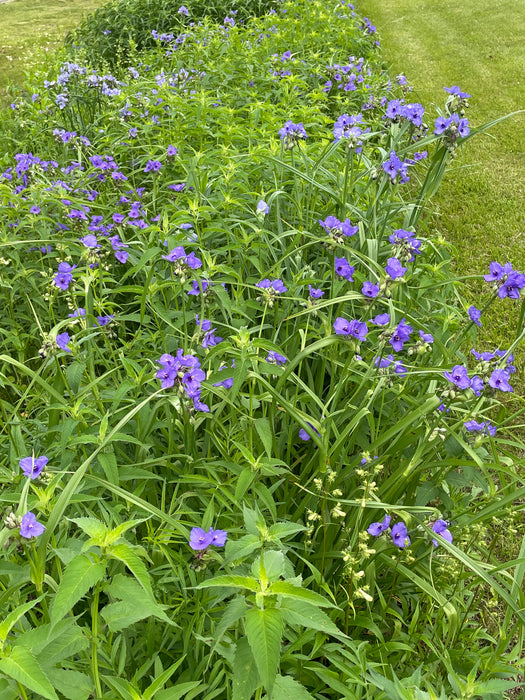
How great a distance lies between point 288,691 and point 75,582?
1.50ft

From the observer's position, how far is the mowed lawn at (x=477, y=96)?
375cm

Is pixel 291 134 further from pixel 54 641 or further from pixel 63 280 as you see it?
pixel 54 641

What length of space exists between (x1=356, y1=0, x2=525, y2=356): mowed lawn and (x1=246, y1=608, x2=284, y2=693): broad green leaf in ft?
7.78

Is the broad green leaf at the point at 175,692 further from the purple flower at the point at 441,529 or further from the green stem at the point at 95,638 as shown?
the purple flower at the point at 441,529

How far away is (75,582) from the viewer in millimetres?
853

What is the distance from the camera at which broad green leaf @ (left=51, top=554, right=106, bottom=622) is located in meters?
0.81

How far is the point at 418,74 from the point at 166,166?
488 centimetres

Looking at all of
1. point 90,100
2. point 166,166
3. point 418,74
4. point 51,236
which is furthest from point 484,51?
point 51,236

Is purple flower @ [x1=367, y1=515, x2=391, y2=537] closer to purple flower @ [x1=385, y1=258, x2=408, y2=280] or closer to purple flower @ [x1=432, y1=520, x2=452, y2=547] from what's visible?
purple flower @ [x1=432, y1=520, x2=452, y2=547]

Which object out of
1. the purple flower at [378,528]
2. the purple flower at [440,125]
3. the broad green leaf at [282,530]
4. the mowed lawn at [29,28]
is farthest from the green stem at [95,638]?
the mowed lawn at [29,28]

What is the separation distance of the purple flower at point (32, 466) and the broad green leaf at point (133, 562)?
33 centimetres

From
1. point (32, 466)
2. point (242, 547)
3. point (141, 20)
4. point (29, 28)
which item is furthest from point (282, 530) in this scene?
point (29, 28)

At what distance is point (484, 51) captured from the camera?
7250mm

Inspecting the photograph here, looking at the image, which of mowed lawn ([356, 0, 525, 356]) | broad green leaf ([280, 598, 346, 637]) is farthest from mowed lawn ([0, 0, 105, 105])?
broad green leaf ([280, 598, 346, 637])
